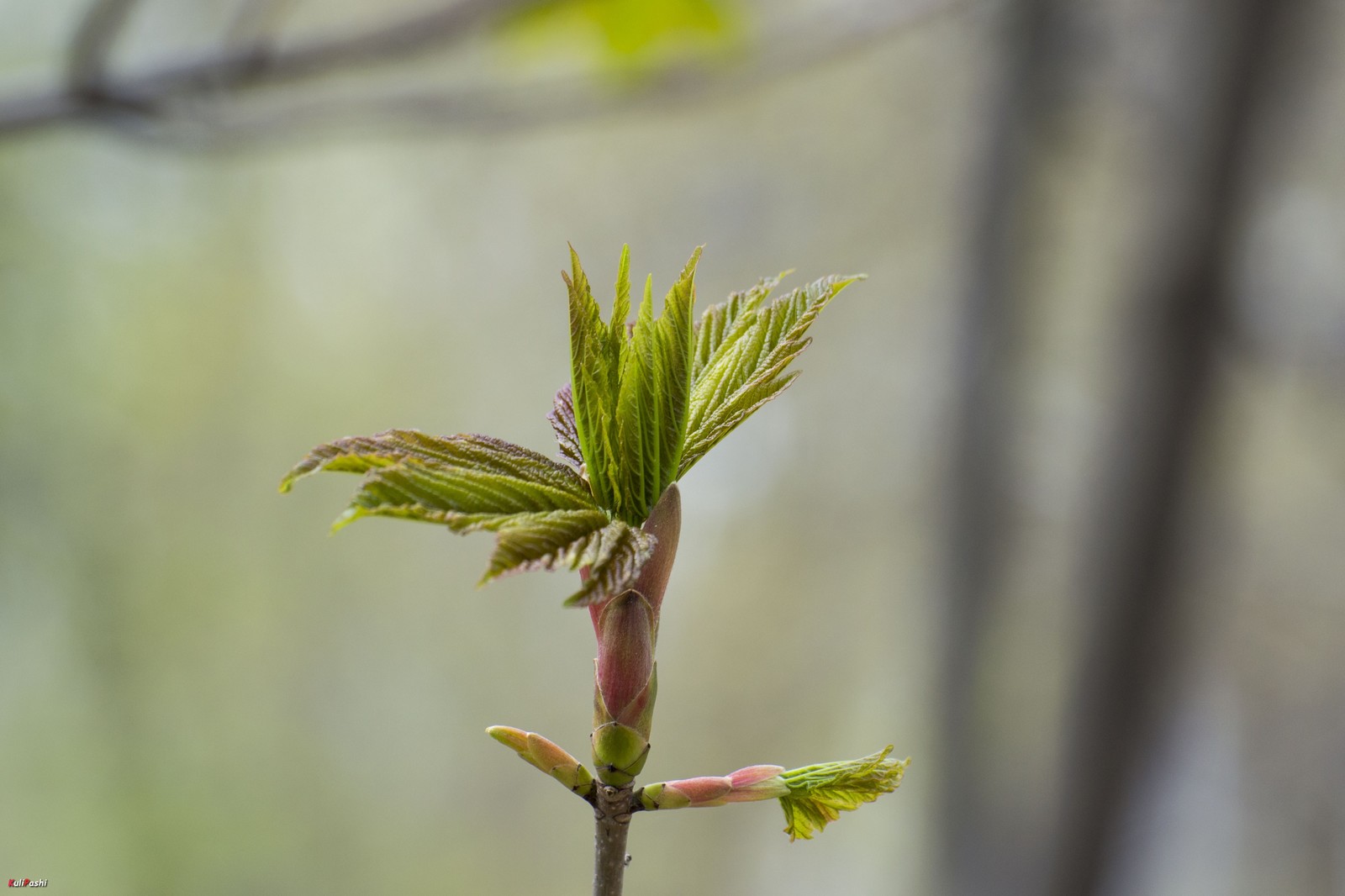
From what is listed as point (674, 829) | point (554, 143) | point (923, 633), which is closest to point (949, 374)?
point (923, 633)

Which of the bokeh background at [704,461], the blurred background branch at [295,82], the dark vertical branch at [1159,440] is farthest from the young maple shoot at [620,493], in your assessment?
the dark vertical branch at [1159,440]

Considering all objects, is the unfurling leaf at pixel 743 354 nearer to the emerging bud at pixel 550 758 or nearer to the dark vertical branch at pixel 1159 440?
the emerging bud at pixel 550 758

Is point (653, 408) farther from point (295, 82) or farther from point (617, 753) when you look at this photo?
point (295, 82)

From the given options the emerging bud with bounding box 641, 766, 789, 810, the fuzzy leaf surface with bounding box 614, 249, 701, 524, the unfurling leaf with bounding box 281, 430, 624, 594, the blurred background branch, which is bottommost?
the emerging bud with bounding box 641, 766, 789, 810

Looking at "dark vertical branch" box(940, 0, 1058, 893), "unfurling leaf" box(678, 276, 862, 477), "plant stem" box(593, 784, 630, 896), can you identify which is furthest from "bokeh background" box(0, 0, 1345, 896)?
"plant stem" box(593, 784, 630, 896)

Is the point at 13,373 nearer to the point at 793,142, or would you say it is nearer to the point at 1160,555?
the point at 793,142

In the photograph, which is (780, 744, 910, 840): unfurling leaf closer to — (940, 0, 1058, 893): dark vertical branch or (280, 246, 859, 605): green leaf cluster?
(280, 246, 859, 605): green leaf cluster

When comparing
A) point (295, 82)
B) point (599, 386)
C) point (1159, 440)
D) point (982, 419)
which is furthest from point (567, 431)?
point (982, 419)
